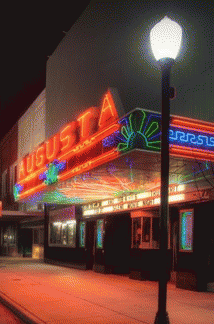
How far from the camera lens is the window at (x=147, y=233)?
15.5 m

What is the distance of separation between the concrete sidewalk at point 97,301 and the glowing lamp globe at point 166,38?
5038 mm

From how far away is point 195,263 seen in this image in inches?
504

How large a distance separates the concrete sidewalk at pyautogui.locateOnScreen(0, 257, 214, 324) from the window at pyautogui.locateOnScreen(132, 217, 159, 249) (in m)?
1.40

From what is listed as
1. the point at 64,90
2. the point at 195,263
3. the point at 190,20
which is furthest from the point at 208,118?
the point at 64,90

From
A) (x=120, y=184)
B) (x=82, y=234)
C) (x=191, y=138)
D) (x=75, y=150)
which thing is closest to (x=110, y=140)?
(x=191, y=138)

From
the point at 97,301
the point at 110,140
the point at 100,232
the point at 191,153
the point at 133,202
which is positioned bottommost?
the point at 97,301

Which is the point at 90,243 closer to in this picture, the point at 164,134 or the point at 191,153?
the point at 191,153

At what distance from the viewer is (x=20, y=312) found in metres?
9.09

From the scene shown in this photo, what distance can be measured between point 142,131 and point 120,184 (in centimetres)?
496

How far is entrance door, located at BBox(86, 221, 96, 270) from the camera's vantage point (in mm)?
20016

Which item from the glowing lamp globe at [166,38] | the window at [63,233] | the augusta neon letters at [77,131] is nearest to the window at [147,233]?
the augusta neon letters at [77,131]

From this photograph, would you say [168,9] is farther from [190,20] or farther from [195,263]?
[195,263]

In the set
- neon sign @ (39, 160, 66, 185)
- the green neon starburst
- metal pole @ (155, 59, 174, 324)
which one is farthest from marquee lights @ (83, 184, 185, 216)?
metal pole @ (155, 59, 174, 324)

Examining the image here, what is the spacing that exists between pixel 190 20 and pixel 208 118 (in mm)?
3605
